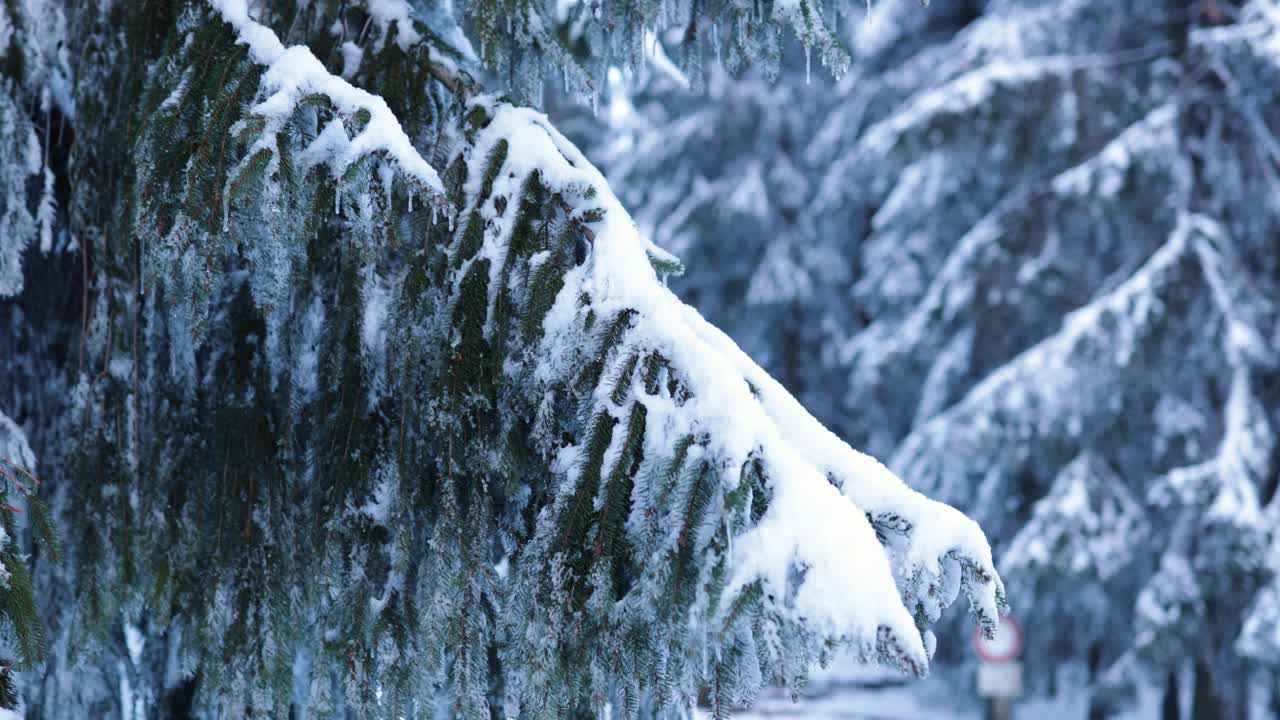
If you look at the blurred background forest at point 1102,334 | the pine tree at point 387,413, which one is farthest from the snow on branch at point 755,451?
the blurred background forest at point 1102,334

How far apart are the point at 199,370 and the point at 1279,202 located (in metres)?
7.57

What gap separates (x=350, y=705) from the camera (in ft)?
6.67

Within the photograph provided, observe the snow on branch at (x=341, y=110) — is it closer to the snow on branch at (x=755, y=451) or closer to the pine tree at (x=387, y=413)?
the pine tree at (x=387, y=413)

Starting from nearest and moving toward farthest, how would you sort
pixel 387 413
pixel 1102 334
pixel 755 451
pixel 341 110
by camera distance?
pixel 755 451, pixel 341 110, pixel 387 413, pixel 1102 334

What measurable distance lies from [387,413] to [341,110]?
58cm

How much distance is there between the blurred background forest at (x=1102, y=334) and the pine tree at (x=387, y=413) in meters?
3.18

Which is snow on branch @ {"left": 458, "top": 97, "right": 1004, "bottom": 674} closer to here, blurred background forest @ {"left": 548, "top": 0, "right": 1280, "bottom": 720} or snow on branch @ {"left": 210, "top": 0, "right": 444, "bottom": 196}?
snow on branch @ {"left": 210, "top": 0, "right": 444, "bottom": 196}

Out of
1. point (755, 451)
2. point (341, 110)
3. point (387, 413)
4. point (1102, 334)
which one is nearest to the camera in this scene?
point (755, 451)

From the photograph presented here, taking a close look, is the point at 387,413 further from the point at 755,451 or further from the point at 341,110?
the point at 755,451

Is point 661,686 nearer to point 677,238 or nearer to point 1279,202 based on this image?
point 1279,202

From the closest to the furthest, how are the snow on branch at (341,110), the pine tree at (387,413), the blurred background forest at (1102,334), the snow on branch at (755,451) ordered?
Answer: the snow on branch at (755,451)
the pine tree at (387,413)
the snow on branch at (341,110)
the blurred background forest at (1102,334)

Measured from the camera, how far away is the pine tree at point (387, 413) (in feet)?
5.67

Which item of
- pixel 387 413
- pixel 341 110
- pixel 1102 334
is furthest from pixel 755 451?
pixel 1102 334

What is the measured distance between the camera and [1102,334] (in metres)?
7.54
